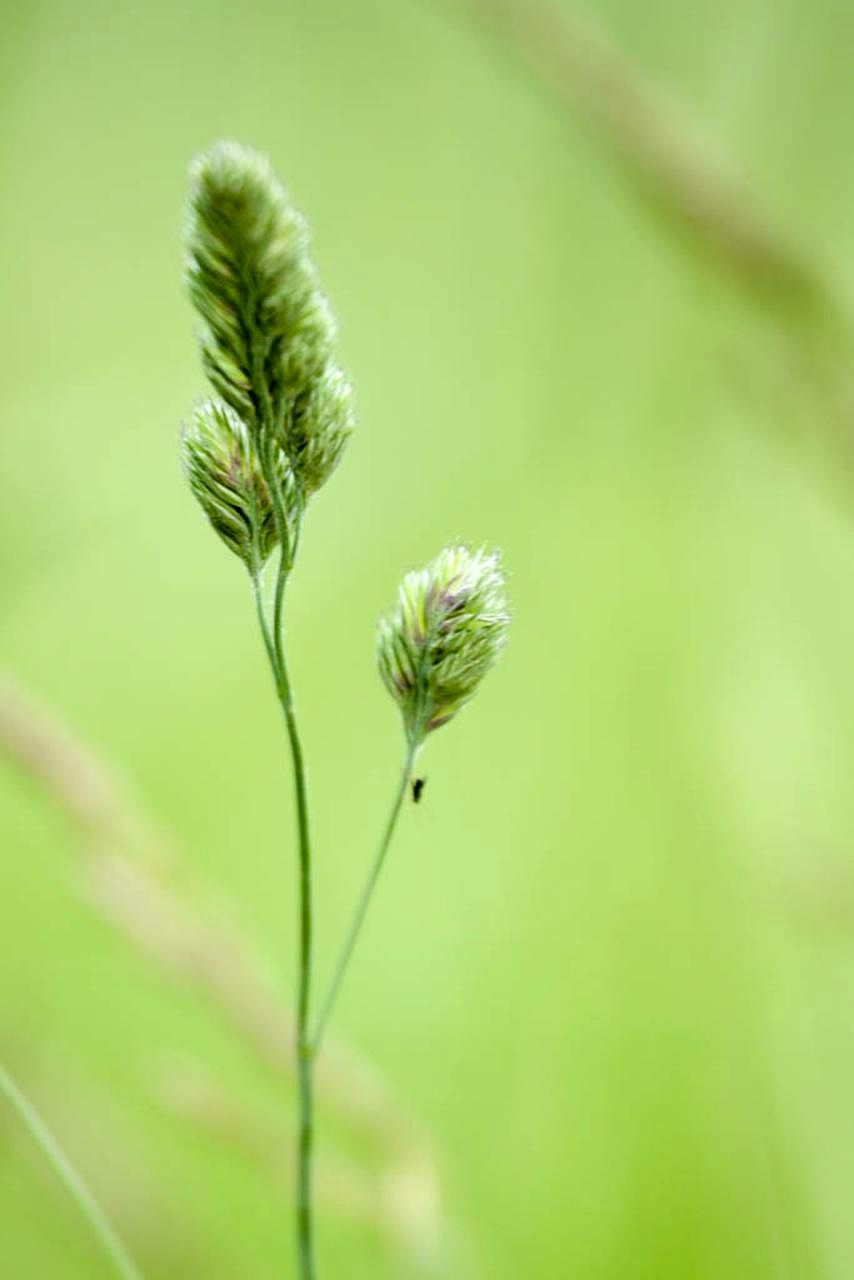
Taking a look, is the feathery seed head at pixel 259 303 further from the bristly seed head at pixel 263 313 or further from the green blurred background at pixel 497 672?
the green blurred background at pixel 497 672

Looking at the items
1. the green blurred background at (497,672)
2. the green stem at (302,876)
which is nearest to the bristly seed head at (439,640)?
the green stem at (302,876)

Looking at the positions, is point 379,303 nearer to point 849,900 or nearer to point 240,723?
point 240,723

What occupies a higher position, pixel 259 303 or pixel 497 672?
pixel 497 672

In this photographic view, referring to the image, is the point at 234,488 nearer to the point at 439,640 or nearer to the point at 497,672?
the point at 439,640

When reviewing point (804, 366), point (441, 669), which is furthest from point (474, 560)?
point (804, 366)

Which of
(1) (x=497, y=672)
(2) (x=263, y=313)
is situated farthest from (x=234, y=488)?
(1) (x=497, y=672)
